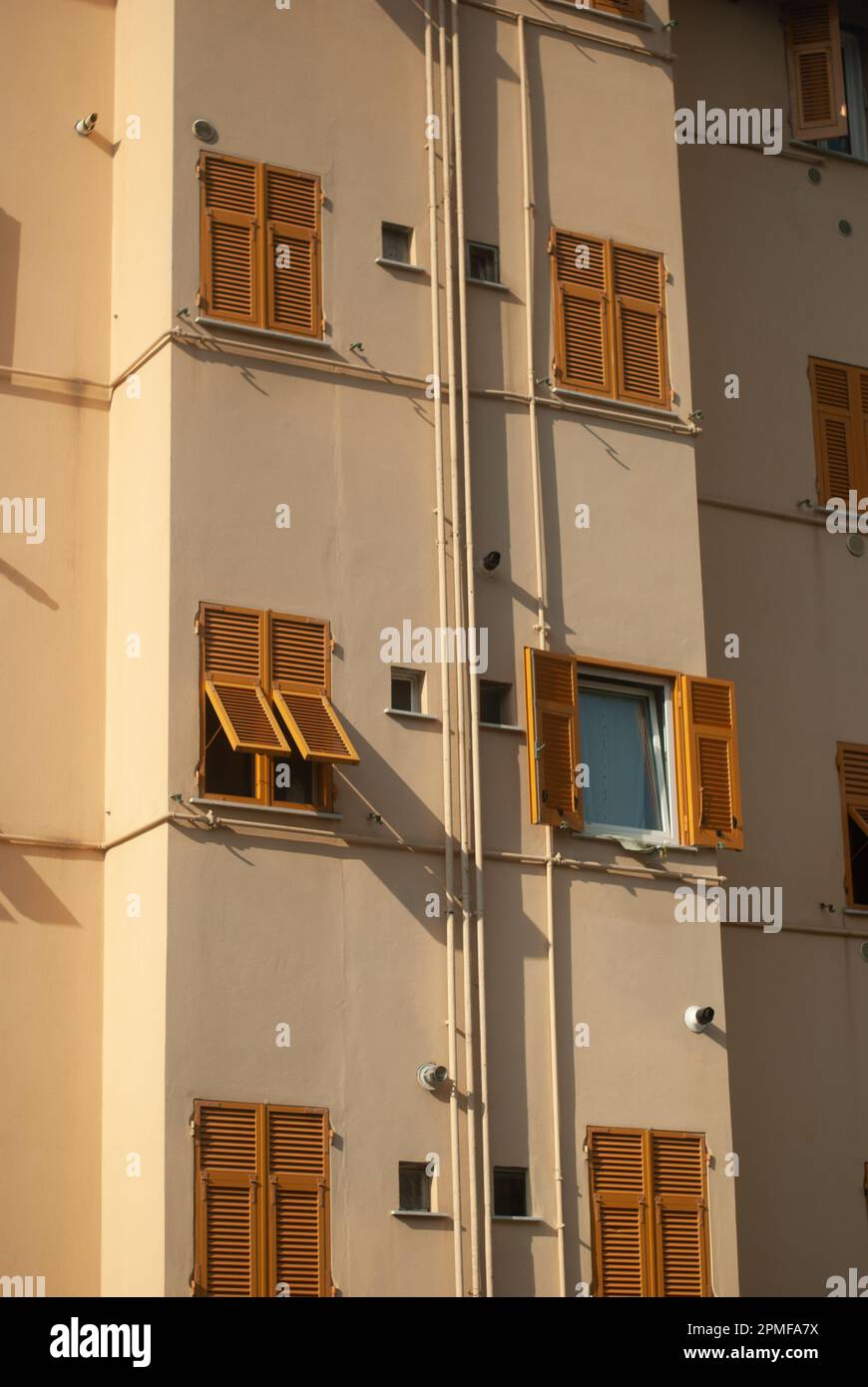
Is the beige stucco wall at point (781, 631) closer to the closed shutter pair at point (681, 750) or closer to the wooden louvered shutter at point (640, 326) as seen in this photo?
the closed shutter pair at point (681, 750)

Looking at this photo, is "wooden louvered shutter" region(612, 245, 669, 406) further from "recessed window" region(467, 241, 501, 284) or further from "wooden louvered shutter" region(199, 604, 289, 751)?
"wooden louvered shutter" region(199, 604, 289, 751)

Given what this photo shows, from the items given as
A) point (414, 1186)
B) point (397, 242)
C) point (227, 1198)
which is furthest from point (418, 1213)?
point (397, 242)

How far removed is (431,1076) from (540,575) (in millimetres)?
4392

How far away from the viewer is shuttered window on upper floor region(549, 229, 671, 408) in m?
21.0

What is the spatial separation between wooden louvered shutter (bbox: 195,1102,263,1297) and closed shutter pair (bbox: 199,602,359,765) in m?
2.77

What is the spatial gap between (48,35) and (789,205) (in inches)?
301

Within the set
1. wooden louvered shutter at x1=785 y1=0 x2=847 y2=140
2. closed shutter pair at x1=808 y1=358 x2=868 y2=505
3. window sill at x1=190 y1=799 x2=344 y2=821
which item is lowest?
window sill at x1=190 y1=799 x2=344 y2=821

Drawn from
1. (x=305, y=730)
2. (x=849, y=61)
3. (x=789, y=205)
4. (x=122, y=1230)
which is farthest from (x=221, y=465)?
(x=849, y=61)

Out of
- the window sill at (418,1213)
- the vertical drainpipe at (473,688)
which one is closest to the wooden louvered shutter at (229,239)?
the vertical drainpipe at (473,688)

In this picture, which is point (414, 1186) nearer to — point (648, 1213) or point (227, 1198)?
point (227, 1198)

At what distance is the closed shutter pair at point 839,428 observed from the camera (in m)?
23.4

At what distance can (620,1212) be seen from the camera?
18.9 meters

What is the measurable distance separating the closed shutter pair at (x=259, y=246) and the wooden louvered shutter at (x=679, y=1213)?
7.21 m

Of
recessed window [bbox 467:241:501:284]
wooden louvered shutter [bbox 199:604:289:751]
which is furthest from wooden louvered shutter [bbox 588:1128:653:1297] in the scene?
recessed window [bbox 467:241:501:284]
